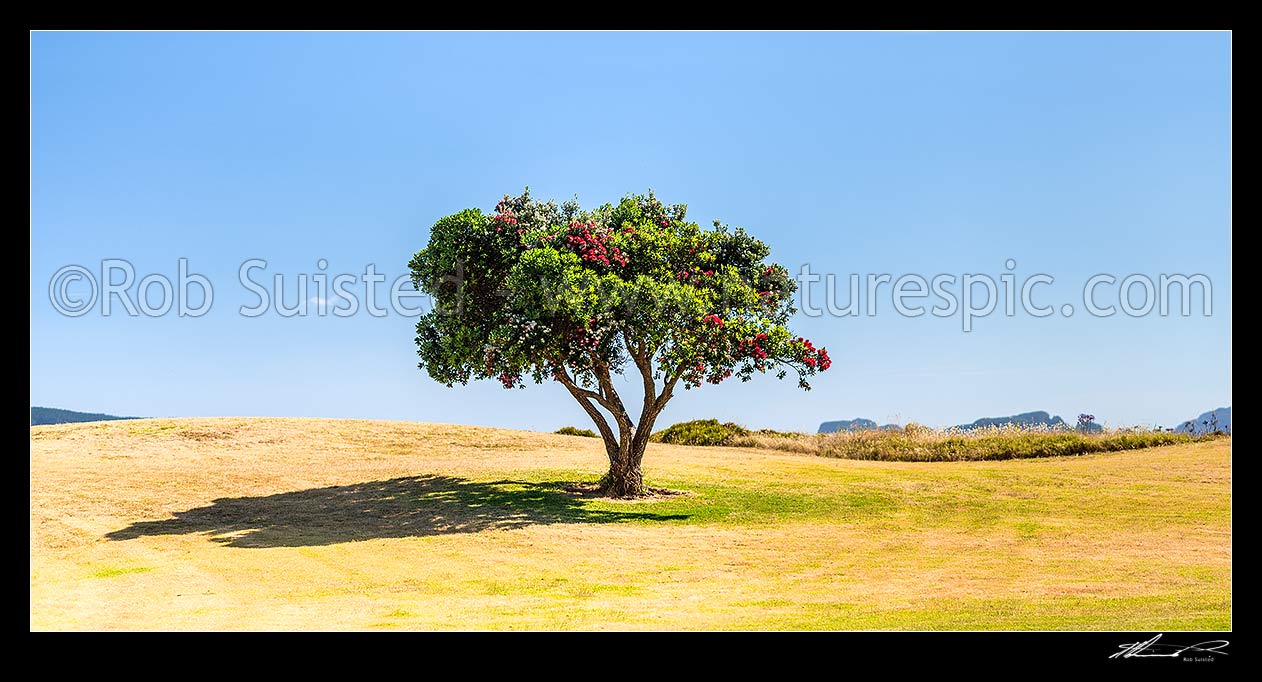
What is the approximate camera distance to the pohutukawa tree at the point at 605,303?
24.9m

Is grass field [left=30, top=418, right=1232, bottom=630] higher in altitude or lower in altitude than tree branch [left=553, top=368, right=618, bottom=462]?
lower

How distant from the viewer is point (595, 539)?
2216 cm

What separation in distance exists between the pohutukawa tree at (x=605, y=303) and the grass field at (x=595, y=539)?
4007mm
